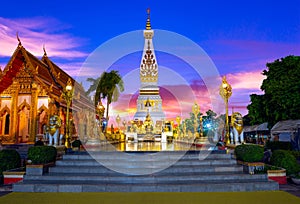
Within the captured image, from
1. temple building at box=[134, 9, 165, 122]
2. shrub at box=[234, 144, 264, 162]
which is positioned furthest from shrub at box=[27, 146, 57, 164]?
temple building at box=[134, 9, 165, 122]

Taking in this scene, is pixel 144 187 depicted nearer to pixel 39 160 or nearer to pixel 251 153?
pixel 39 160

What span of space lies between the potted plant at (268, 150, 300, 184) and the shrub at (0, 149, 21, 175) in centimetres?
884

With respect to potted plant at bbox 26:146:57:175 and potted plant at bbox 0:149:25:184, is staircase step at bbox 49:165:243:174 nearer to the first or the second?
potted plant at bbox 26:146:57:175

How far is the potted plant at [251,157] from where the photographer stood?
7855mm

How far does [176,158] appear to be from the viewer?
28.5 ft

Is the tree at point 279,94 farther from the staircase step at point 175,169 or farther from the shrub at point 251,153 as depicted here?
the staircase step at point 175,169

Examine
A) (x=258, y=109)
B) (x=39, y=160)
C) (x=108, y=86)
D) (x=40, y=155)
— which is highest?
(x=108, y=86)

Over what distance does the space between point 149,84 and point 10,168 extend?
36.9 meters

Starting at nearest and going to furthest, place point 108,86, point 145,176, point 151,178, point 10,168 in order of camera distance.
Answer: point 151,178 → point 145,176 → point 10,168 → point 108,86

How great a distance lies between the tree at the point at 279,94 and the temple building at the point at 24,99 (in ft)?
62.8

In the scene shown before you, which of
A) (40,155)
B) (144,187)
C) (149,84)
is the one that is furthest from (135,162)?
(149,84)

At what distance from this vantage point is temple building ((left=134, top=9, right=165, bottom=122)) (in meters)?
38.8

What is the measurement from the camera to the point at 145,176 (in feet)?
24.8

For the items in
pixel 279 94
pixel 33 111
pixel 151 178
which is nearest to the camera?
pixel 151 178
